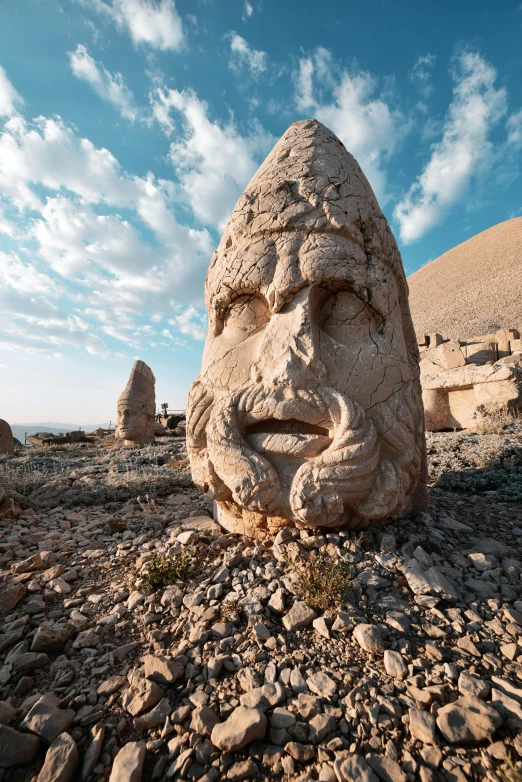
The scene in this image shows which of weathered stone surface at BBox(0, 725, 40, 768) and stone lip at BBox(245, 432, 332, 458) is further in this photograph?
stone lip at BBox(245, 432, 332, 458)

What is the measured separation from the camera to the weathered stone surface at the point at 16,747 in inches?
51.5

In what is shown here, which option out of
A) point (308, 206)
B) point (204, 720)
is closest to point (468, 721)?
point (204, 720)

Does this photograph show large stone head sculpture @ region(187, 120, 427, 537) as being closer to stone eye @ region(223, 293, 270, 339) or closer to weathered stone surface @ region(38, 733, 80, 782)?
stone eye @ region(223, 293, 270, 339)

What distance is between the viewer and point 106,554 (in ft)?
9.62

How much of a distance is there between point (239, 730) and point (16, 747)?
816mm

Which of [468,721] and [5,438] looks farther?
[5,438]

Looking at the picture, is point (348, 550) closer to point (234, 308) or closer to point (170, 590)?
point (170, 590)

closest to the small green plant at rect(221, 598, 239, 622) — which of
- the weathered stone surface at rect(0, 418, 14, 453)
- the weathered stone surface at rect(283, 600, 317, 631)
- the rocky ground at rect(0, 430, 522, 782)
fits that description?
the rocky ground at rect(0, 430, 522, 782)

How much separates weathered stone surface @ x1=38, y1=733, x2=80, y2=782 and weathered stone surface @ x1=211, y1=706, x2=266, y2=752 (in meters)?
0.49

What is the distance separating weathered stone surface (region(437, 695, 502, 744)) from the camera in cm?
126

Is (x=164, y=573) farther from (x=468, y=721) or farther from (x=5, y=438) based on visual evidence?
(x=5, y=438)

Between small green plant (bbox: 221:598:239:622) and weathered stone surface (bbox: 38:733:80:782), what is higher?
small green plant (bbox: 221:598:239:622)

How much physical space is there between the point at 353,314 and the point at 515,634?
2062 mm

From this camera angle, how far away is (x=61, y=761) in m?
1.28
